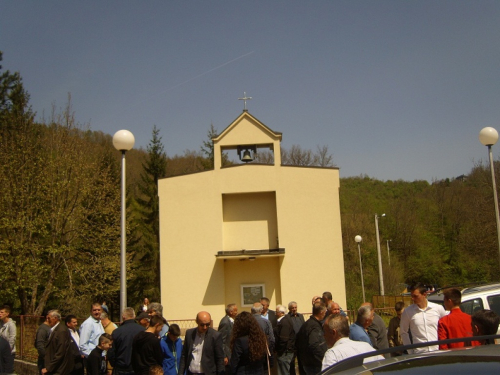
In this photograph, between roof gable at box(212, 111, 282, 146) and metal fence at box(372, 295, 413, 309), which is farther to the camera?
metal fence at box(372, 295, 413, 309)

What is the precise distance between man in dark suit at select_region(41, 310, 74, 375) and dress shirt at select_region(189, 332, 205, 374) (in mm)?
2509

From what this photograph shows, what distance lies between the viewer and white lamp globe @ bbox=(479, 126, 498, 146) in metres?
12.2

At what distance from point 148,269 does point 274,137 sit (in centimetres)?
2484

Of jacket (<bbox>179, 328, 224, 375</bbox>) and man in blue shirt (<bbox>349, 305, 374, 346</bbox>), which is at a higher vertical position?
man in blue shirt (<bbox>349, 305, 374, 346</bbox>)

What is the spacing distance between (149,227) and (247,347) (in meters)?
38.8

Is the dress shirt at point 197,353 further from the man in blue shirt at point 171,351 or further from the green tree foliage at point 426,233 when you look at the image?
the green tree foliage at point 426,233

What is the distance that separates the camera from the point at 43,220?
25.3m

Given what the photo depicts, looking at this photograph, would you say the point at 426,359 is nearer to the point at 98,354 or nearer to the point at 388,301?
the point at 98,354

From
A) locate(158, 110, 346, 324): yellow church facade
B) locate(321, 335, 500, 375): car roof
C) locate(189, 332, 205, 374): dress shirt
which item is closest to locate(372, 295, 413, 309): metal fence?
locate(158, 110, 346, 324): yellow church facade

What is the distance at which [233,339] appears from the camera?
6.57 meters

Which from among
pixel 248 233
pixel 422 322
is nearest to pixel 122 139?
pixel 422 322

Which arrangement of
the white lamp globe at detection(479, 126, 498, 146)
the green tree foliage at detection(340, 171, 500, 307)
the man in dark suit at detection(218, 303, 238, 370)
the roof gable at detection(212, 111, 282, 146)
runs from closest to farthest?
the man in dark suit at detection(218, 303, 238, 370)
the white lamp globe at detection(479, 126, 498, 146)
the roof gable at detection(212, 111, 282, 146)
the green tree foliage at detection(340, 171, 500, 307)

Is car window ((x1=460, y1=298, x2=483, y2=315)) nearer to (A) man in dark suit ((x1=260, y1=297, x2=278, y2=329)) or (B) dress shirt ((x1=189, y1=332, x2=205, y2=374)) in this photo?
(A) man in dark suit ((x1=260, y1=297, x2=278, y2=329))

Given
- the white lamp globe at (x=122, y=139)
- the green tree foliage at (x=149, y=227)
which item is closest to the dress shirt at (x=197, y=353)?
the white lamp globe at (x=122, y=139)
